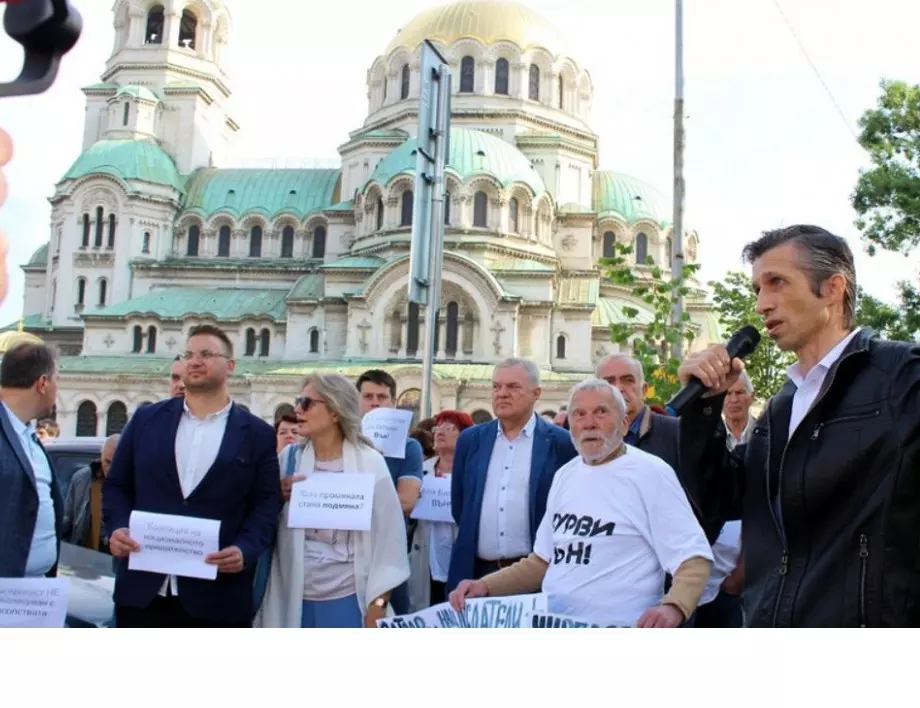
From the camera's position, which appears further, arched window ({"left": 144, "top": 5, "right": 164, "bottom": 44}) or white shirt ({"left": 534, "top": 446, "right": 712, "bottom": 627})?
arched window ({"left": 144, "top": 5, "right": 164, "bottom": 44})

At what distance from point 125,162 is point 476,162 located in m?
14.8

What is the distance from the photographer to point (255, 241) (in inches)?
1786

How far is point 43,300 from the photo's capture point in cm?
4706

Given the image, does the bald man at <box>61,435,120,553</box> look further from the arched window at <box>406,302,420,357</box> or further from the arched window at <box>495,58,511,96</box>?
the arched window at <box>495,58,511,96</box>

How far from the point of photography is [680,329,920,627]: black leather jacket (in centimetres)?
227

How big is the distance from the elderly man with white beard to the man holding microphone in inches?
26.8

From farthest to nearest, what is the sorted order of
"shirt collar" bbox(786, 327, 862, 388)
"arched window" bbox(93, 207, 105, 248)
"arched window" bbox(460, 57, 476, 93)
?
1. "arched window" bbox(460, 57, 476, 93)
2. "arched window" bbox(93, 207, 105, 248)
3. "shirt collar" bbox(786, 327, 862, 388)

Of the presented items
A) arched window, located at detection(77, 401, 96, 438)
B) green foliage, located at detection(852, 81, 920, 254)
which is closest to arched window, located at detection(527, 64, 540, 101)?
arched window, located at detection(77, 401, 96, 438)

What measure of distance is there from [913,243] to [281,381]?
81.7 feet

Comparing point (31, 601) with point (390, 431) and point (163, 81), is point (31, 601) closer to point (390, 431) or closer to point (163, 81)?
point (390, 431)

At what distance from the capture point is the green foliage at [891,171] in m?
Answer: 14.7

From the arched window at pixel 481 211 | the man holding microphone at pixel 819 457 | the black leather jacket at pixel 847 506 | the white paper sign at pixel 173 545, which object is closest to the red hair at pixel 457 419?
the white paper sign at pixel 173 545

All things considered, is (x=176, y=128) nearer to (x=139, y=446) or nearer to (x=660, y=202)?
(x=660, y=202)

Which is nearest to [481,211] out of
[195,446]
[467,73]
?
[467,73]
